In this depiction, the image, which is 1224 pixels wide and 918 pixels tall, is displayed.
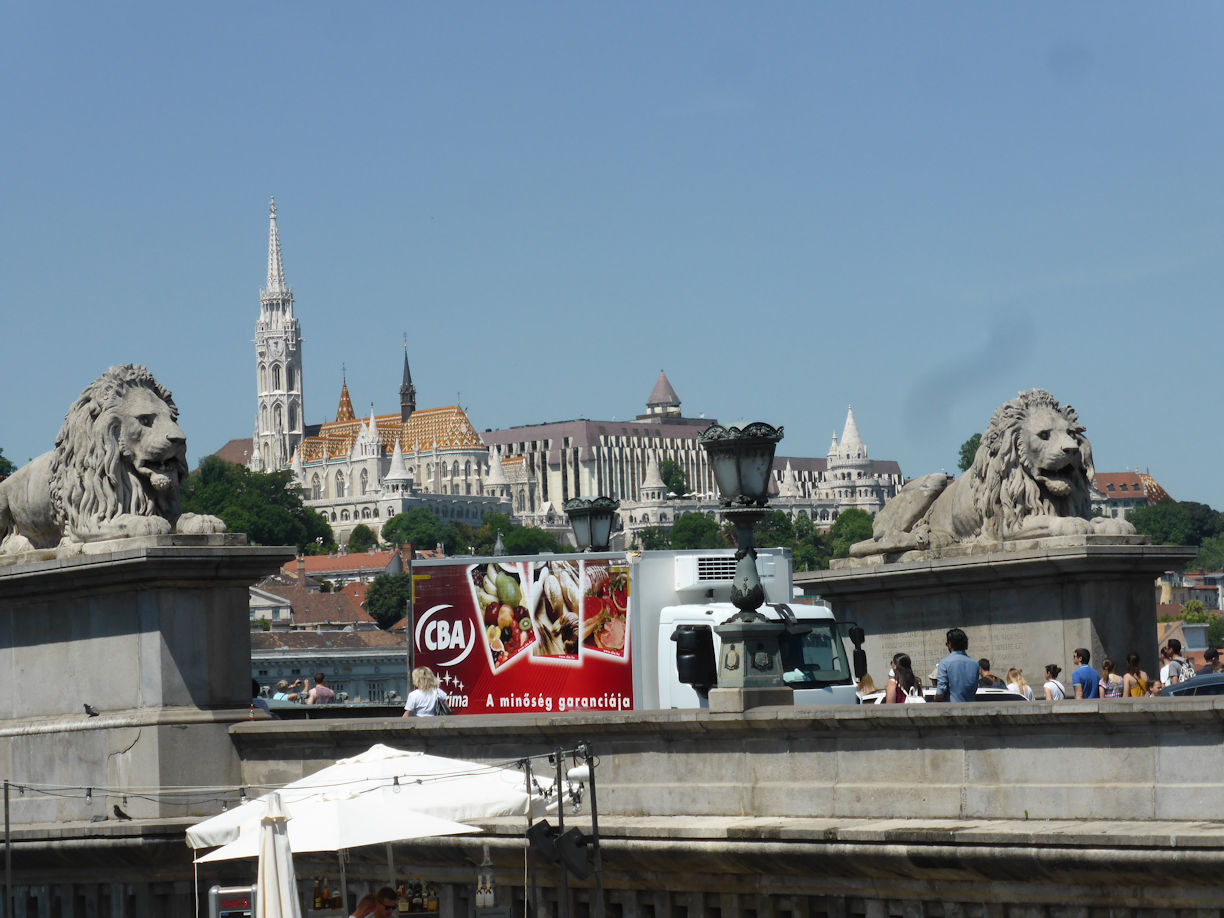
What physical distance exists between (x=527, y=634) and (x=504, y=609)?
51cm

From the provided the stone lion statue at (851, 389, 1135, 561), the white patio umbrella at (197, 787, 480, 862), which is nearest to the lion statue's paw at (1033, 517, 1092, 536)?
the stone lion statue at (851, 389, 1135, 561)

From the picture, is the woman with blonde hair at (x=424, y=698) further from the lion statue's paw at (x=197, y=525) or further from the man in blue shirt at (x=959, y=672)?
the man in blue shirt at (x=959, y=672)

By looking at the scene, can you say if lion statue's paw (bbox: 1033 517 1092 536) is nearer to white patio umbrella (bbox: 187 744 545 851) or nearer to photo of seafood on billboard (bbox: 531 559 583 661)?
photo of seafood on billboard (bbox: 531 559 583 661)

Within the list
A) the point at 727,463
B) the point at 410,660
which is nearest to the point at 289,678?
the point at 410,660

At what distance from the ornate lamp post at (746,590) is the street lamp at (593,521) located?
996cm

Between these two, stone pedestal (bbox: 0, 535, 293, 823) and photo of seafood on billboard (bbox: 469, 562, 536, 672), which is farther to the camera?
photo of seafood on billboard (bbox: 469, 562, 536, 672)

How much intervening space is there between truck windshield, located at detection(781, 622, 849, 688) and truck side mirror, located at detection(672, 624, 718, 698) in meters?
1.70

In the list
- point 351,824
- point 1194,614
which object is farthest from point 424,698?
point 1194,614

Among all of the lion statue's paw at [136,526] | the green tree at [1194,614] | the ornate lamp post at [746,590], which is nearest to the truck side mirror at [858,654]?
the ornate lamp post at [746,590]

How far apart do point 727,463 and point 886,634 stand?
583 cm

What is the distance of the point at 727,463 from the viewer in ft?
59.1

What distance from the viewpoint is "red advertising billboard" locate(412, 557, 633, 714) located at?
1011 inches

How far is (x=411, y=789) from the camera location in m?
16.3

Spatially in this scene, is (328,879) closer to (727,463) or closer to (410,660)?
(727,463)
